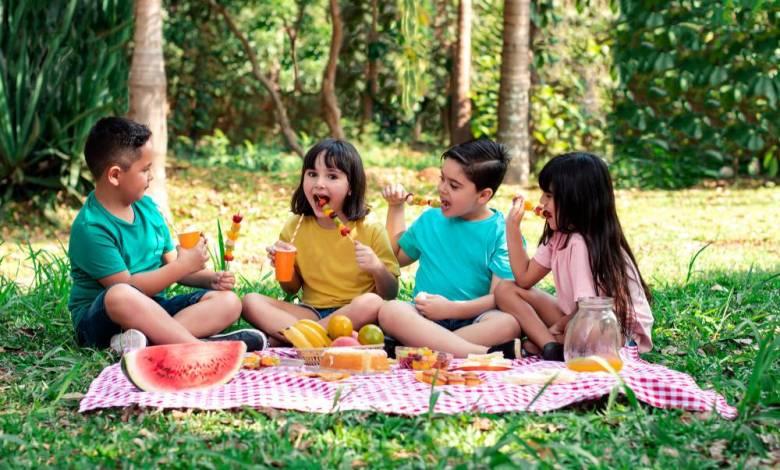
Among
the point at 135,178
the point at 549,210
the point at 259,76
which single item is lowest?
the point at 549,210

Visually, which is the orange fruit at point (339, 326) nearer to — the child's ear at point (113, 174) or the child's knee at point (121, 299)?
the child's knee at point (121, 299)

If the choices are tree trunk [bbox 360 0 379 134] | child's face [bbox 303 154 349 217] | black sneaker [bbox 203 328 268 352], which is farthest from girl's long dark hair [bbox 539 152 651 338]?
tree trunk [bbox 360 0 379 134]

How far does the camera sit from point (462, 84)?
12.9 m

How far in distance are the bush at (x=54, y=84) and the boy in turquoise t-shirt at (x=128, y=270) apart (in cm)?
392

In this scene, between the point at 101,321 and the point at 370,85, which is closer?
the point at 101,321

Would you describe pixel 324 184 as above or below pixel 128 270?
above

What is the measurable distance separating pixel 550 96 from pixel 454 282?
8.31 metres

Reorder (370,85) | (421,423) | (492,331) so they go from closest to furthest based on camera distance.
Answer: (421,423) → (492,331) → (370,85)

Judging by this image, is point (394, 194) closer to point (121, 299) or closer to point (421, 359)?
point (421, 359)

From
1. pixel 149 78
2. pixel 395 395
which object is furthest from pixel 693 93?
pixel 395 395

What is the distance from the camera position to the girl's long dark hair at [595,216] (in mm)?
4570

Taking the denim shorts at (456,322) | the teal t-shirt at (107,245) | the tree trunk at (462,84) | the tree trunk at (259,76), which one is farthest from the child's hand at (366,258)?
the tree trunk at (259,76)

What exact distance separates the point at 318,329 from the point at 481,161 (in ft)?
3.39

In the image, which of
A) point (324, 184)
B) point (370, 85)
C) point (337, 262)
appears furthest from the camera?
point (370, 85)
